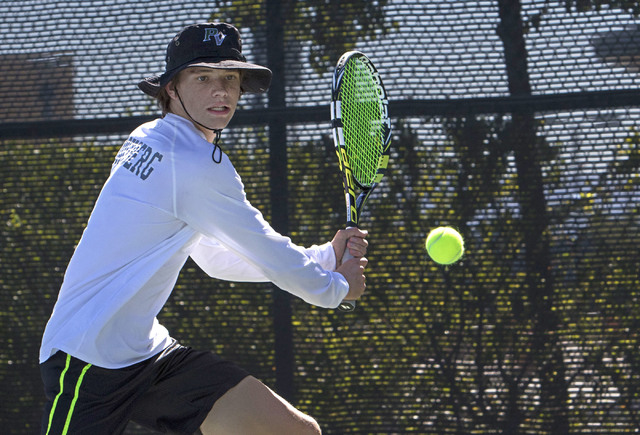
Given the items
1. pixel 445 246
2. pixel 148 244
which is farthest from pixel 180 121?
pixel 445 246

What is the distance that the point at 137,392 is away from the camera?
8.53ft

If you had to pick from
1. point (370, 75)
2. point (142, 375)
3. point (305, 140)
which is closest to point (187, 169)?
point (142, 375)

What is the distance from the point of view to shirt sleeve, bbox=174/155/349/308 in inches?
95.3

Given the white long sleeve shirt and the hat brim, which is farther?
the hat brim

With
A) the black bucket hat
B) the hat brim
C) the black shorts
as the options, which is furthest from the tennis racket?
the black shorts

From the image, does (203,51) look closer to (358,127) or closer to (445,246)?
(358,127)

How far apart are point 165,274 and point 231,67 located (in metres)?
0.61

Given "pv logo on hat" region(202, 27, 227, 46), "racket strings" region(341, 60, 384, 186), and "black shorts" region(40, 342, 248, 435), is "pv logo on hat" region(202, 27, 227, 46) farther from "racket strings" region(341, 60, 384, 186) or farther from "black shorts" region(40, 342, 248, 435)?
"black shorts" region(40, 342, 248, 435)

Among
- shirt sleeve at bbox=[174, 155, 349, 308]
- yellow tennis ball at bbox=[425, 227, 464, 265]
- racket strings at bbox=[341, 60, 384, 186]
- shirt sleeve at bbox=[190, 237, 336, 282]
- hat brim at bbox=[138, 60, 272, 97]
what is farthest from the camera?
yellow tennis ball at bbox=[425, 227, 464, 265]

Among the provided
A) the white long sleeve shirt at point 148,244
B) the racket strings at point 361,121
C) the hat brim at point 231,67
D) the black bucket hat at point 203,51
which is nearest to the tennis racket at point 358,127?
the racket strings at point 361,121

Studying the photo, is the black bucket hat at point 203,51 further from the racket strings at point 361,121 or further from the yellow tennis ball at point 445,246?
the yellow tennis ball at point 445,246

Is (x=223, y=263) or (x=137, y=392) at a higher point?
(x=223, y=263)

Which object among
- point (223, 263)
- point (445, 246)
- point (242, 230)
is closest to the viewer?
point (242, 230)

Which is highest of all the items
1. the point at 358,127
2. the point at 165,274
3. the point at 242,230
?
the point at 358,127
